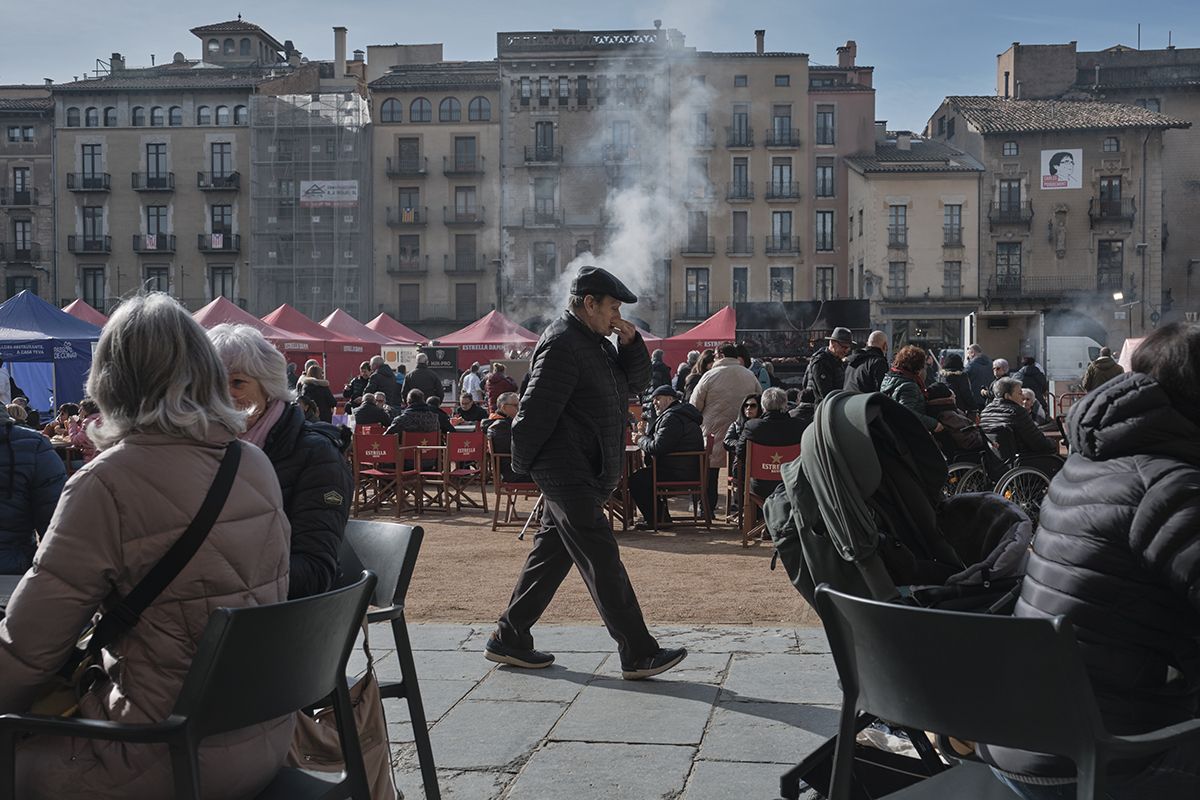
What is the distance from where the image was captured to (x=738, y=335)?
28.2 m

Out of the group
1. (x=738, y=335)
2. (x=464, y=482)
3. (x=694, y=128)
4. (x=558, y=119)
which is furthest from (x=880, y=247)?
(x=464, y=482)

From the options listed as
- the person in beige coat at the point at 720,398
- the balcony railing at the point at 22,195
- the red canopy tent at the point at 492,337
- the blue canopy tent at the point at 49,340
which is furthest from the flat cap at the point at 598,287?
the balcony railing at the point at 22,195

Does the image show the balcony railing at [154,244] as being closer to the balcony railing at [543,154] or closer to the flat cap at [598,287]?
the balcony railing at [543,154]

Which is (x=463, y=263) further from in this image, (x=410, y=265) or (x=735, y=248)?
(x=735, y=248)

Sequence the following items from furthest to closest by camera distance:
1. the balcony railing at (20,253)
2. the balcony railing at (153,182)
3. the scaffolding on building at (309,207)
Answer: the balcony railing at (20,253) < the balcony railing at (153,182) < the scaffolding on building at (309,207)

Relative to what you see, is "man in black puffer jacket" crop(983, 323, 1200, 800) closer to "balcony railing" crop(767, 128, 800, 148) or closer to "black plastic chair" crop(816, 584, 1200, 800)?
"black plastic chair" crop(816, 584, 1200, 800)

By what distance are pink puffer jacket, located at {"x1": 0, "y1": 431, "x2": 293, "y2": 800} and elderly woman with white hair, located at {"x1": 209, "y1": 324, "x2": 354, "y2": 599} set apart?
Result: 0.67 metres

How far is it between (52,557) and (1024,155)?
49109 millimetres

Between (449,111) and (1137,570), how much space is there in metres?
50.0

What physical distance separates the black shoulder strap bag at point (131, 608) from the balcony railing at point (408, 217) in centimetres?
4825

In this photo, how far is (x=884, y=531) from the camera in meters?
3.30

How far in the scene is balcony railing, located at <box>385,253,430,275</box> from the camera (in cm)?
4950

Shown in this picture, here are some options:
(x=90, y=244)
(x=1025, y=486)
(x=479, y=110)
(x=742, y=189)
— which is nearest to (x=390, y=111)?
(x=479, y=110)

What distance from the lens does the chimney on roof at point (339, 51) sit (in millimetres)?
53875
